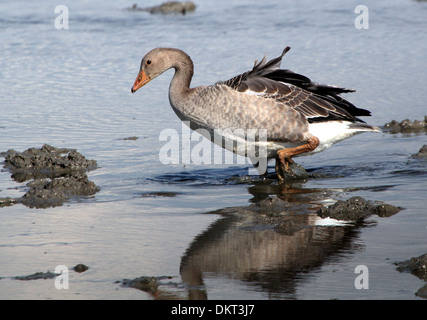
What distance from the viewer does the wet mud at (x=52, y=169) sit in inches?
300

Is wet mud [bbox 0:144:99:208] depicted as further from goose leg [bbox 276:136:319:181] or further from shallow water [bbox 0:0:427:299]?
goose leg [bbox 276:136:319:181]

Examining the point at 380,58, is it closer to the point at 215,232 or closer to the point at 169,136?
the point at 169,136

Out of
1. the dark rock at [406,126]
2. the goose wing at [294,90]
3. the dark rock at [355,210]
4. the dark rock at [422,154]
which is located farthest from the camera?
the dark rock at [406,126]

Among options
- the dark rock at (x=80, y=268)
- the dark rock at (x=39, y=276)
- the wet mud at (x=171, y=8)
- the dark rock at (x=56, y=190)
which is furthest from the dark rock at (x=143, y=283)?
the wet mud at (x=171, y=8)

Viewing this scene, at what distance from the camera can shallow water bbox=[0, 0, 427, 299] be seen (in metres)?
5.14

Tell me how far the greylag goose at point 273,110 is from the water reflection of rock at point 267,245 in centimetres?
129

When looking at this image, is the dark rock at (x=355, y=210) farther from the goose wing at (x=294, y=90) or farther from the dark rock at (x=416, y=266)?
the goose wing at (x=294, y=90)

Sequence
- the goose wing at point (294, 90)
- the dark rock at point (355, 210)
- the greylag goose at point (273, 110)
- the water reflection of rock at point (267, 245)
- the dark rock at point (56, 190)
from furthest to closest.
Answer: the goose wing at point (294, 90), the greylag goose at point (273, 110), the dark rock at point (56, 190), the dark rock at point (355, 210), the water reflection of rock at point (267, 245)

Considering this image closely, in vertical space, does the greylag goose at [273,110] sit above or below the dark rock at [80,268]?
above

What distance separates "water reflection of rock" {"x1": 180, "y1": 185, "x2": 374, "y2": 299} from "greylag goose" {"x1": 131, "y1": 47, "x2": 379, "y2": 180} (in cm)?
129

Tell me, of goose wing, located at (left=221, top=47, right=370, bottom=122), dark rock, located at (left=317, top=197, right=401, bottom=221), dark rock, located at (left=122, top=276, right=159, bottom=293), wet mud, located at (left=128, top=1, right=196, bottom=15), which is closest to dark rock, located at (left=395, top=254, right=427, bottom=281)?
dark rock, located at (left=317, top=197, right=401, bottom=221)
